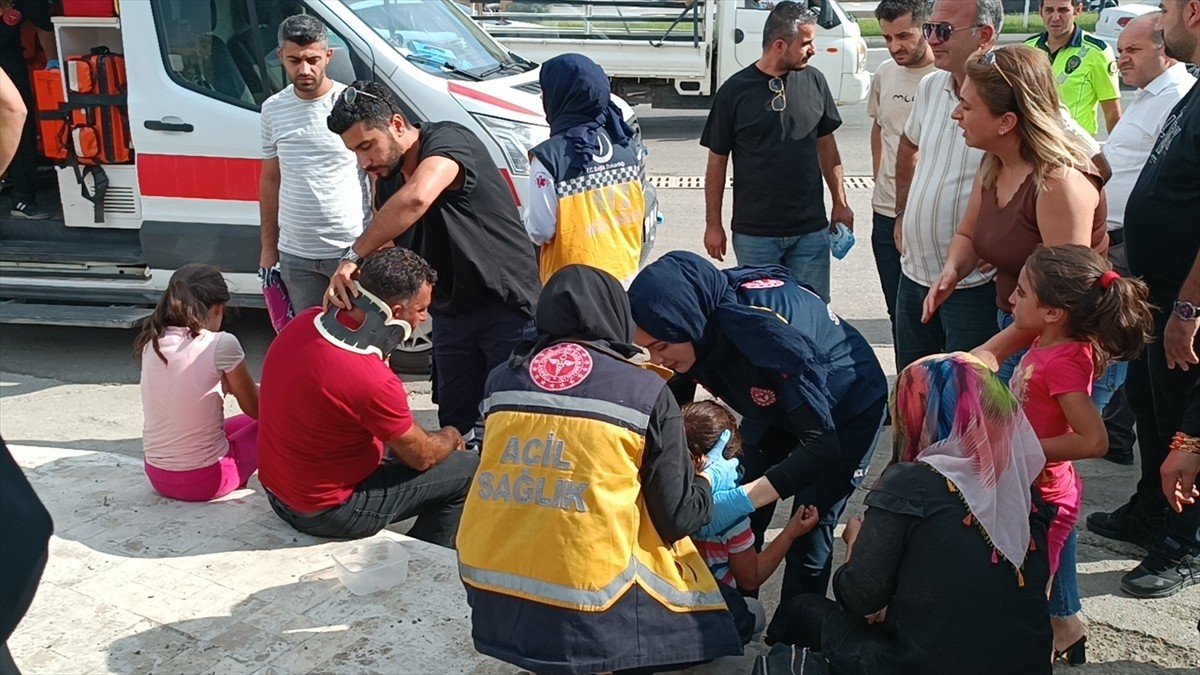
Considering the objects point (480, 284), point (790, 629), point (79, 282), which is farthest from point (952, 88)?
point (79, 282)

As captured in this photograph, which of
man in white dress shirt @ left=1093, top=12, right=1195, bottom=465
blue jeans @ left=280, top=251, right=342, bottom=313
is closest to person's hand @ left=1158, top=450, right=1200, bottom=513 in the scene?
man in white dress shirt @ left=1093, top=12, right=1195, bottom=465

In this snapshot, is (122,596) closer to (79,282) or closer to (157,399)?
(157,399)

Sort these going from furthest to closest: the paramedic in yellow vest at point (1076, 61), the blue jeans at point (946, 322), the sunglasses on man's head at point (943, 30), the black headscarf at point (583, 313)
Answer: the paramedic in yellow vest at point (1076, 61) → the sunglasses on man's head at point (943, 30) → the blue jeans at point (946, 322) → the black headscarf at point (583, 313)

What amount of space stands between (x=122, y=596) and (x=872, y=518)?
244 centimetres

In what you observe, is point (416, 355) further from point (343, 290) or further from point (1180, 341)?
point (1180, 341)

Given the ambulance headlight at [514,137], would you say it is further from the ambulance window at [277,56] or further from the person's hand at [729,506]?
the person's hand at [729,506]

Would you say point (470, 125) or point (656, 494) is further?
point (470, 125)

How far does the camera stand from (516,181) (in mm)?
5914

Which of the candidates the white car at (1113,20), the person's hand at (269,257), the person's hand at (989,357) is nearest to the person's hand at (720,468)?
the person's hand at (989,357)

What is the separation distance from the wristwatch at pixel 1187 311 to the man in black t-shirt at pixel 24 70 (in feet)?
21.2

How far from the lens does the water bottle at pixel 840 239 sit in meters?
5.60

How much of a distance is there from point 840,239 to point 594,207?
1.46m

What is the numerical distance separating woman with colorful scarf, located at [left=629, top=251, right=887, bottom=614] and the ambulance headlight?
2646 millimetres

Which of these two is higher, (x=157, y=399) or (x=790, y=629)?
(x=157, y=399)
